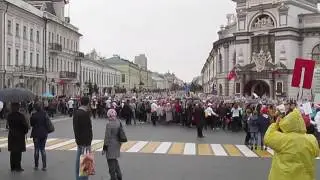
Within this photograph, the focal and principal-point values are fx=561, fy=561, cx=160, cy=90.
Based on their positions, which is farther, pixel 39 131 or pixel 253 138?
pixel 253 138

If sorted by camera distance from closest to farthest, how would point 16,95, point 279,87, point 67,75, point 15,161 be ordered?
point 15,161 → point 16,95 → point 279,87 → point 67,75

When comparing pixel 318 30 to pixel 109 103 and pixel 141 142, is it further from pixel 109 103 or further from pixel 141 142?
A: pixel 141 142

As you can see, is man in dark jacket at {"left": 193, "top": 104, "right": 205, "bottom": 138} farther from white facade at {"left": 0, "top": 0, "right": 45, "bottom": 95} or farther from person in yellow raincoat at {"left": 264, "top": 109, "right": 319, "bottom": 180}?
white facade at {"left": 0, "top": 0, "right": 45, "bottom": 95}

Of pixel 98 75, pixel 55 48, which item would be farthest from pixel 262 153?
pixel 98 75

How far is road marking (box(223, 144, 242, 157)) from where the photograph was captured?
18.5 m

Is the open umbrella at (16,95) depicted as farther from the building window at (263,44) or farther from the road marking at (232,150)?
the building window at (263,44)

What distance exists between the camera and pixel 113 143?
11.9 metres

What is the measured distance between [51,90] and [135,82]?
95169 mm

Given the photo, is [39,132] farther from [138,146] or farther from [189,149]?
[189,149]

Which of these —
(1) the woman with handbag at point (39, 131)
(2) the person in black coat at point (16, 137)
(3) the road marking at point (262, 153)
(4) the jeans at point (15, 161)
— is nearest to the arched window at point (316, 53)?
(3) the road marking at point (262, 153)

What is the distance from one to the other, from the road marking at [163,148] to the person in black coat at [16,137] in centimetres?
565

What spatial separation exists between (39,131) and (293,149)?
8.83 metres

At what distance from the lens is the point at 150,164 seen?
49.7 feet

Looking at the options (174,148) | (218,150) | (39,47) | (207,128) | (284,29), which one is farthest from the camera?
(39,47)
